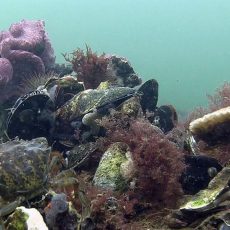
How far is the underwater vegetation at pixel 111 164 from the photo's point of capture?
12.2 ft

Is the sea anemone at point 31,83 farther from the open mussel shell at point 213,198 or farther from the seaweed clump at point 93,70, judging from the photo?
the open mussel shell at point 213,198

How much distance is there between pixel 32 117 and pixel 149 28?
16222cm

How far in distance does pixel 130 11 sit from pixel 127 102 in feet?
551

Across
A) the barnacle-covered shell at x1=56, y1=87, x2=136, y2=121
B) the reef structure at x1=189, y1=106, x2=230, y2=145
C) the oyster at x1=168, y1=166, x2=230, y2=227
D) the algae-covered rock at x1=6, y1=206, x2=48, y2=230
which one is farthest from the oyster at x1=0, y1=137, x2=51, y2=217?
the reef structure at x1=189, y1=106, x2=230, y2=145

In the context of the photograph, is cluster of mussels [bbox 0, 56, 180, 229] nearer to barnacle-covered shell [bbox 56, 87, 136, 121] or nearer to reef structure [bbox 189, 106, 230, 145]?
barnacle-covered shell [bbox 56, 87, 136, 121]

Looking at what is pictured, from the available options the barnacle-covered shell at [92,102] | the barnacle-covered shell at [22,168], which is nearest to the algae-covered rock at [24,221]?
the barnacle-covered shell at [22,168]

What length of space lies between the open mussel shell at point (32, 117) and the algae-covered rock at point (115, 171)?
1.58 meters

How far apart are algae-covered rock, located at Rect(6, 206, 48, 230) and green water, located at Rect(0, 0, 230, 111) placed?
106 m

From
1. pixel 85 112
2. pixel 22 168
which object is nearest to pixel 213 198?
pixel 22 168

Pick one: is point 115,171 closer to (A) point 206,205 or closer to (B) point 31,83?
(A) point 206,205

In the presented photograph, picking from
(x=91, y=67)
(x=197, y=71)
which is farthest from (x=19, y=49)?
(x=197, y=71)

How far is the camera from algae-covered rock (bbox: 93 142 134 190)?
180 inches

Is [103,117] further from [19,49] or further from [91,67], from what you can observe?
[19,49]

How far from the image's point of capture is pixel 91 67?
860 centimetres
